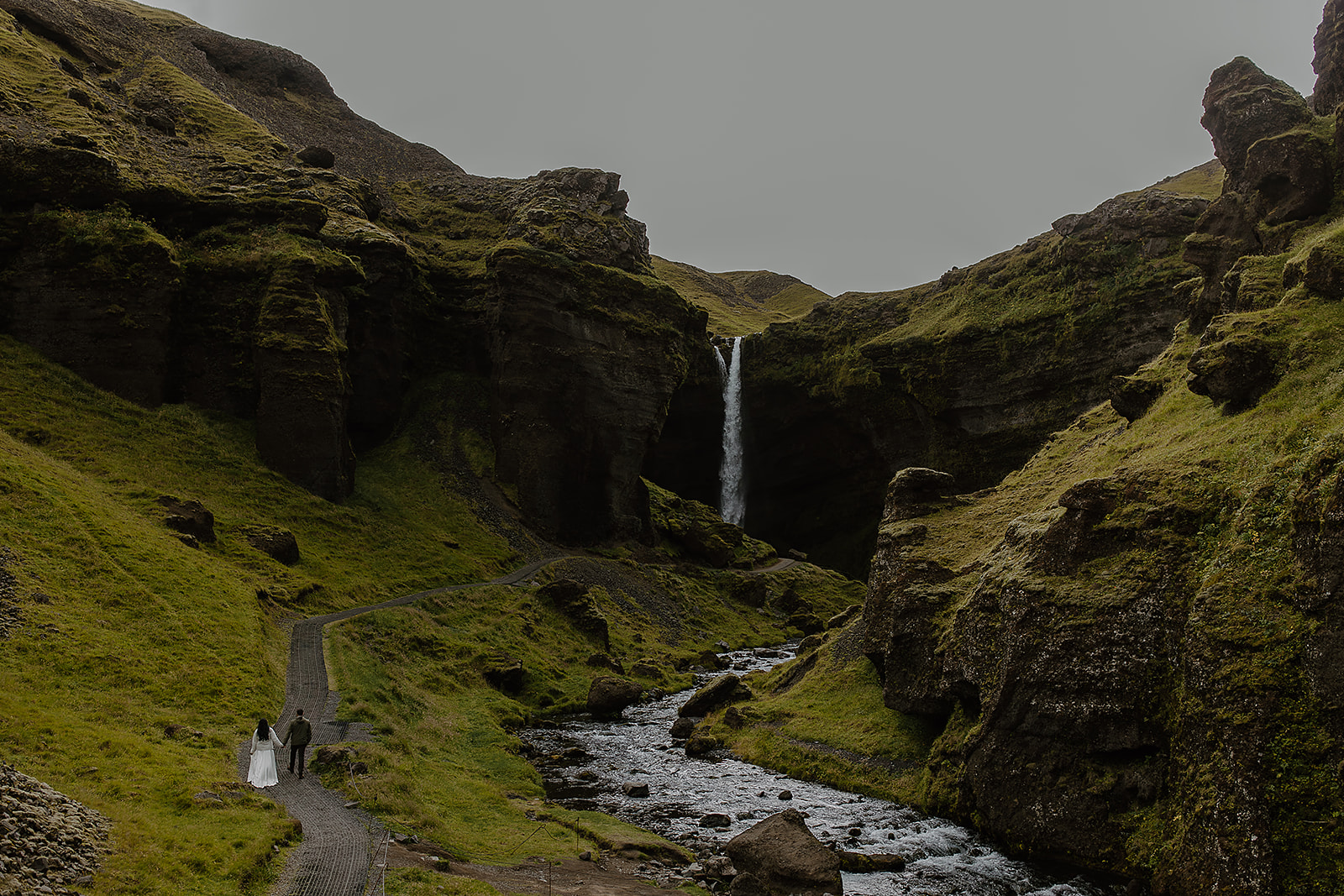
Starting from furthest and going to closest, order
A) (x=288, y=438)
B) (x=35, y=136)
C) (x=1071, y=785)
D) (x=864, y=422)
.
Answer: (x=864, y=422) → (x=288, y=438) → (x=35, y=136) → (x=1071, y=785)

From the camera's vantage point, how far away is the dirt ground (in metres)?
18.6

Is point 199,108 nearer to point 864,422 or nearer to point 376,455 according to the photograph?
point 376,455

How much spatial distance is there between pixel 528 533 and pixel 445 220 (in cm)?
5104

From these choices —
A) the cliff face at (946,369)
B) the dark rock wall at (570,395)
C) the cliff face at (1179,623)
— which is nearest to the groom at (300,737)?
the cliff face at (1179,623)

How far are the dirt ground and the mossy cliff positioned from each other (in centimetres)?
1105

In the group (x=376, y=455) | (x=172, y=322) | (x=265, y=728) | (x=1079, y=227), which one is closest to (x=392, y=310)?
(x=376, y=455)

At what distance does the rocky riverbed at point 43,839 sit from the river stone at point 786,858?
14.4 m

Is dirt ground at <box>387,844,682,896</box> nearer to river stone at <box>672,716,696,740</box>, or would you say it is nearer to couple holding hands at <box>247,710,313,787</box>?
couple holding hands at <box>247,710,313,787</box>

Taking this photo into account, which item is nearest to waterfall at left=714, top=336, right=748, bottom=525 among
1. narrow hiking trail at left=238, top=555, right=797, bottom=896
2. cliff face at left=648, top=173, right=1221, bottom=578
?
cliff face at left=648, top=173, right=1221, bottom=578

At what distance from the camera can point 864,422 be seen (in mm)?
93750

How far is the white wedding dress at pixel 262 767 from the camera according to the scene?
859 inches

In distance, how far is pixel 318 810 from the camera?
68.1 feet

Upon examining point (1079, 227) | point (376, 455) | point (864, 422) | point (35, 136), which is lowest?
point (376, 455)

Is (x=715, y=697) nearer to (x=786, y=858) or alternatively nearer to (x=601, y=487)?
(x=786, y=858)
